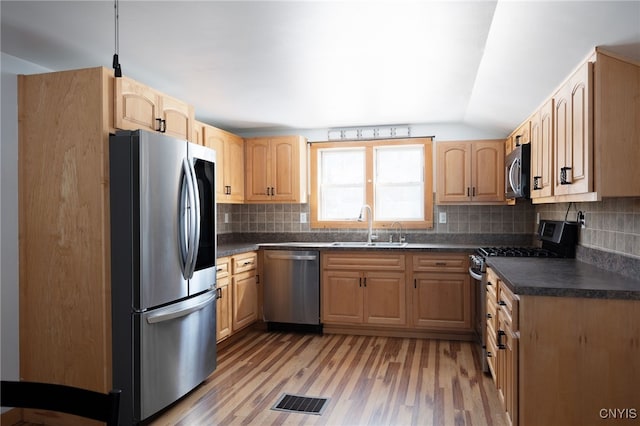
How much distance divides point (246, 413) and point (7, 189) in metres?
1.95

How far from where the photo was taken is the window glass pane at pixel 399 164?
5012 millimetres

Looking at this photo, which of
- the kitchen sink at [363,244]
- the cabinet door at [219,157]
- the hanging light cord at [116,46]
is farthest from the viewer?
the kitchen sink at [363,244]

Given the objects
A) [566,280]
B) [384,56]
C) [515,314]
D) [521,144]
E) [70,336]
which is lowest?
[70,336]

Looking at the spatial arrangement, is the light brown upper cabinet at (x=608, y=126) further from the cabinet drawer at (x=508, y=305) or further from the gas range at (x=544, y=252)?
the gas range at (x=544, y=252)

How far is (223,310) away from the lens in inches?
155

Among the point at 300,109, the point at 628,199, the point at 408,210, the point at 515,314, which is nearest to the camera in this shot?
the point at 515,314

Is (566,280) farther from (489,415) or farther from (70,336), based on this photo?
(70,336)

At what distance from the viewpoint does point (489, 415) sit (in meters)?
2.65

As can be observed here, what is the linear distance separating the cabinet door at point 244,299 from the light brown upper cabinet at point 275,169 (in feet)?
3.18

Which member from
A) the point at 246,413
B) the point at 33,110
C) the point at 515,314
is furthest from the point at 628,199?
the point at 33,110

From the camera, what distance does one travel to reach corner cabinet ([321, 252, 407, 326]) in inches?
172

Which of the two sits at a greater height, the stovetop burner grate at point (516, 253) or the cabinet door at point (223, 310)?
the stovetop burner grate at point (516, 253)

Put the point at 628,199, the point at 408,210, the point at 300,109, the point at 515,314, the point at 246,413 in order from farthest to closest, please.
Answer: the point at 408,210 < the point at 300,109 < the point at 246,413 < the point at 628,199 < the point at 515,314

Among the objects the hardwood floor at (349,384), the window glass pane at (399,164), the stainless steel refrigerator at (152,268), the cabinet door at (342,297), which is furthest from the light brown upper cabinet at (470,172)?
the stainless steel refrigerator at (152,268)
